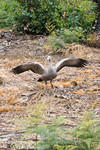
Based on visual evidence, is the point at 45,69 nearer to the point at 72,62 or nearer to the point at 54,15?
the point at 72,62

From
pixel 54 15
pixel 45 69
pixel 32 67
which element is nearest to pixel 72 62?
pixel 45 69

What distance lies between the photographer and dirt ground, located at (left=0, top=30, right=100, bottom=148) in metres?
4.04

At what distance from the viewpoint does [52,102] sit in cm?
485

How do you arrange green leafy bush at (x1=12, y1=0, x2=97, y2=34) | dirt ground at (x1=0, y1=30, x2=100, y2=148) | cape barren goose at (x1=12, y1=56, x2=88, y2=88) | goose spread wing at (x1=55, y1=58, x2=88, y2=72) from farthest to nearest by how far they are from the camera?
green leafy bush at (x1=12, y1=0, x2=97, y2=34) < goose spread wing at (x1=55, y1=58, x2=88, y2=72) < cape barren goose at (x1=12, y1=56, x2=88, y2=88) < dirt ground at (x1=0, y1=30, x2=100, y2=148)

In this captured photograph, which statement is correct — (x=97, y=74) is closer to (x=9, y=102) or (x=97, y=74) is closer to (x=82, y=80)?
(x=82, y=80)

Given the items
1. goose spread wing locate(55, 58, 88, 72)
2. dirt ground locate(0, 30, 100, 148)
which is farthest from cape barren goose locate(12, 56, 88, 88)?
dirt ground locate(0, 30, 100, 148)

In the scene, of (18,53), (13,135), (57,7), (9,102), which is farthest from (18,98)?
(57,7)

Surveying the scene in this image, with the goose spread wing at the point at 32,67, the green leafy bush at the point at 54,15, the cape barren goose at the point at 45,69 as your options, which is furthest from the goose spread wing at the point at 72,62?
the green leafy bush at the point at 54,15

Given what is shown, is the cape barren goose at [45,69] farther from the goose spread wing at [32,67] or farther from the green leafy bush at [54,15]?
the green leafy bush at [54,15]

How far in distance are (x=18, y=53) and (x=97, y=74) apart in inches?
120

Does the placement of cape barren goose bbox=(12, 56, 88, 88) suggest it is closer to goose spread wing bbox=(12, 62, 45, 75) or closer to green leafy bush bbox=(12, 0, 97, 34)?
goose spread wing bbox=(12, 62, 45, 75)

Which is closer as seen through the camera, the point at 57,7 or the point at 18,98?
the point at 18,98

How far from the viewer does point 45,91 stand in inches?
215

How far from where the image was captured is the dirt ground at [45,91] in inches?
159
